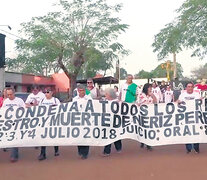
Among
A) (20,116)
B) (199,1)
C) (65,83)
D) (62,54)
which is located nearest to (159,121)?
(20,116)

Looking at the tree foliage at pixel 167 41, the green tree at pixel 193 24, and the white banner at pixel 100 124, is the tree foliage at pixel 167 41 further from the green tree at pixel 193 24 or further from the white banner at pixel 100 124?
the white banner at pixel 100 124

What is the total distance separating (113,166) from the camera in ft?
23.4

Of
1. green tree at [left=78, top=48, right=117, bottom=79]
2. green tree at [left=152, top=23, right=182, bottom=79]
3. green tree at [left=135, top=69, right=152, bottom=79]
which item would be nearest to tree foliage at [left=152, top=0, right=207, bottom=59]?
green tree at [left=152, top=23, right=182, bottom=79]

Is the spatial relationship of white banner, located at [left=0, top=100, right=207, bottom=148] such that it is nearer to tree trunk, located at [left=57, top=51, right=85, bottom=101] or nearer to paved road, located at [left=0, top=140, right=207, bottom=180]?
paved road, located at [left=0, top=140, right=207, bottom=180]

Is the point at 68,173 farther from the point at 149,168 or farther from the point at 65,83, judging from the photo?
the point at 65,83

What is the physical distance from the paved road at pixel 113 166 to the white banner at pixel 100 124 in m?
0.36

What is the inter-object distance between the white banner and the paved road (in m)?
0.36

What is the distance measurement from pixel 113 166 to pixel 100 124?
114 centimetres

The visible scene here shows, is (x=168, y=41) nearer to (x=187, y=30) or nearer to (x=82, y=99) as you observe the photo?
(x=187, y=30)

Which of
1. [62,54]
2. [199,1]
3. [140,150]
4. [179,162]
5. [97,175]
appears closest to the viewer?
[97,175]

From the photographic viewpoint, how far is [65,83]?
53562mm

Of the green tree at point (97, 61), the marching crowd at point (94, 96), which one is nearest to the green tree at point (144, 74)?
the green tree at point (97, 61)

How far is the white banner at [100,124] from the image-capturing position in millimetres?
7898

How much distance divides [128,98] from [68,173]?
10.5 ft
